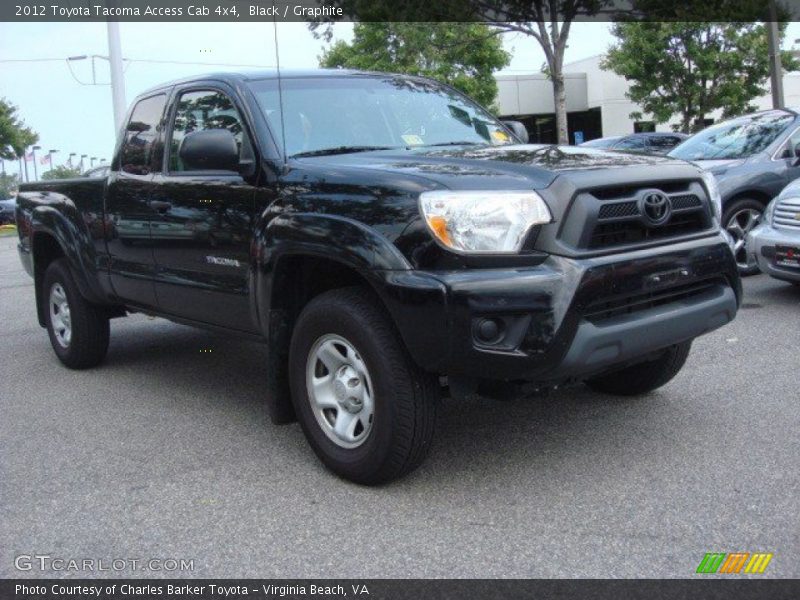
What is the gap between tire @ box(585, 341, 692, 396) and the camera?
4.70 m

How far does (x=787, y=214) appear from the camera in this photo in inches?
290

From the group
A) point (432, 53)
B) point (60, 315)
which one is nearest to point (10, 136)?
point (432, 53)

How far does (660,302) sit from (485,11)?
52.1ft

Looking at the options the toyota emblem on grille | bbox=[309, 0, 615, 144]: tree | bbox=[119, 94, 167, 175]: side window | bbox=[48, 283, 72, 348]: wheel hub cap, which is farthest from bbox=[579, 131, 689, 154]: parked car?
the toyota emblem on grille

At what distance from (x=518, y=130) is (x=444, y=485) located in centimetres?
252

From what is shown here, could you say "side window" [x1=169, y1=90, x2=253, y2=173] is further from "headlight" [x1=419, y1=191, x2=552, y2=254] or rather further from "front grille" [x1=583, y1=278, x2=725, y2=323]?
"front grille" [x1=583, y1=278, x2=725, y2=323]

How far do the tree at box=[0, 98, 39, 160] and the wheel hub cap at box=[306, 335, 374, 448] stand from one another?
147 feet

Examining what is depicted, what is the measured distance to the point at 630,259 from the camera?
11.8 feet

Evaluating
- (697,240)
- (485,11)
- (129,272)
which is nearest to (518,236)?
(697,240)

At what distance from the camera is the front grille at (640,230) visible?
11.8ft
